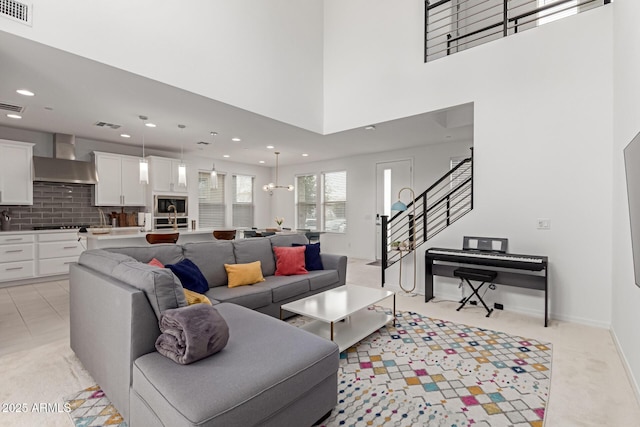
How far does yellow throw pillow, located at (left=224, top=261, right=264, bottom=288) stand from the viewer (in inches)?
133

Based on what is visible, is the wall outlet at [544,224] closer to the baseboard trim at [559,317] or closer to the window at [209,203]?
the baseboard trim at [559,317]

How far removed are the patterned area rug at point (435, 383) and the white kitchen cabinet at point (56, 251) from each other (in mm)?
4478

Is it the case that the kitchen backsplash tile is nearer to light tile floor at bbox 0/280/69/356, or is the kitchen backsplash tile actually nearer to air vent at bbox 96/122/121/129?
light tile floor at bbox 0/280/69/356

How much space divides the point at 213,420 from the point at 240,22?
4.71 metres

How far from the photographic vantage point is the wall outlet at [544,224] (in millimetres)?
3662

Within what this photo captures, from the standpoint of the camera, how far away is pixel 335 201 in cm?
848

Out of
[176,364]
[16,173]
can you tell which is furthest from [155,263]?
[16,173]

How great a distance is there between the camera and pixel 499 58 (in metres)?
3.99

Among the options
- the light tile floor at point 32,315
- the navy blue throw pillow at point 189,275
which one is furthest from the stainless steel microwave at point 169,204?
the navy blue throw pillow at point 189,275

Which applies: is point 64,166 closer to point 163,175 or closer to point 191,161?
point 163,175

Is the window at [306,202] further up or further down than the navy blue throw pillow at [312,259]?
further up

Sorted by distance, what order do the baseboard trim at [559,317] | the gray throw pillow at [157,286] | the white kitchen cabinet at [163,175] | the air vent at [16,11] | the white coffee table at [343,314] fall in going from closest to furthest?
the gray throw pillow at [157,286] → the air vent at [16,11] → the white coffee table at [343,314] → the baseboard trim at [559,317] → the white kitchen cabinet at [163,175]

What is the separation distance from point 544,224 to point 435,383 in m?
2.56

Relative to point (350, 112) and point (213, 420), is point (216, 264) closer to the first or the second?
point (213, 420)
